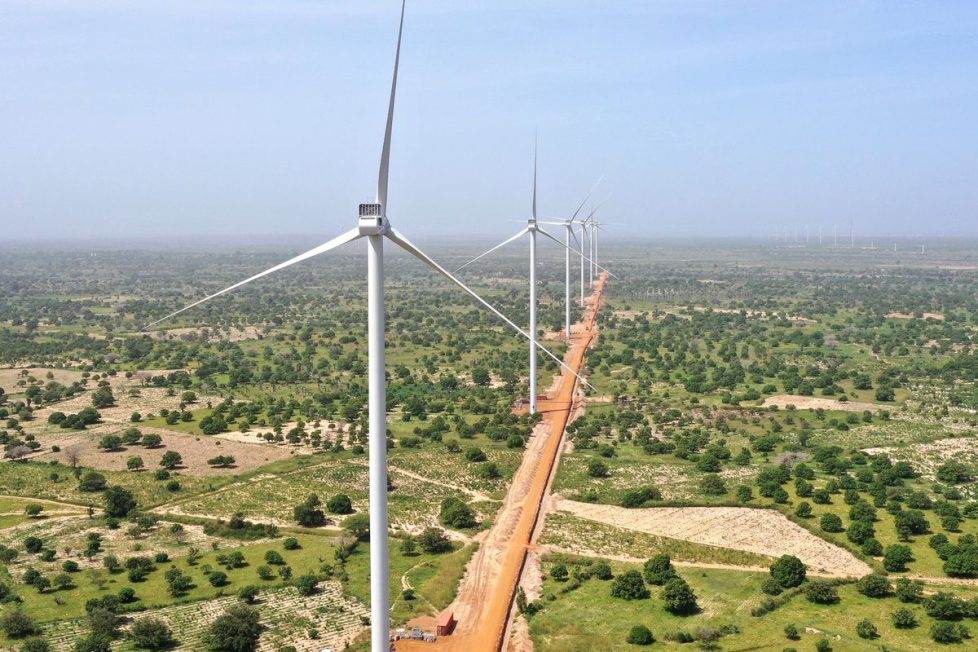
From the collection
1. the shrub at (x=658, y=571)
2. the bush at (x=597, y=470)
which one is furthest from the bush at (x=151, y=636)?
the bush at (x=597, y=470)

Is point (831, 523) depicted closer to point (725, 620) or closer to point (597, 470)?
point (725, 620)

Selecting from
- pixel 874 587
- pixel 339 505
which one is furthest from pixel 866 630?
pixel 339 505

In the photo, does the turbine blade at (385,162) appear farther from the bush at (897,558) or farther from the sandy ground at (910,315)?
the sandy ground at (910,315)

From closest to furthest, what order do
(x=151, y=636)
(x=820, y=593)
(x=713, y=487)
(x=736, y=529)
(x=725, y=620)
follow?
1. (x=151, y=636)
2. (x=725, y=620)
3. (x=820, y=593)
4. (x=736, y=529)
5. (x=713, y=487)

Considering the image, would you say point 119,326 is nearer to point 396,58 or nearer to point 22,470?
point 22,470

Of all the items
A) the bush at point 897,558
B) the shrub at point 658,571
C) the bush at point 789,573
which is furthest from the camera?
the bush at point 897,558

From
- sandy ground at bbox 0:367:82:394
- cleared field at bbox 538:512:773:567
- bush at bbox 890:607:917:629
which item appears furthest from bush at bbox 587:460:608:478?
sandy ground at bbox 0:367:82:394

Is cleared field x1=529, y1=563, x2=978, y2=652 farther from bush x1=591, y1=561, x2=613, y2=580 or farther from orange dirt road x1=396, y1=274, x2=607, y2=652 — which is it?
orange dirt road x1=396, y1=274, x2=607, y2=652
